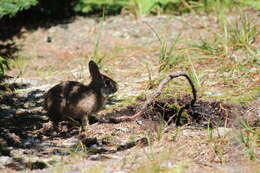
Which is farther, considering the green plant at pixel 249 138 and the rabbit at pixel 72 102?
the rabbit at pixel 72 102

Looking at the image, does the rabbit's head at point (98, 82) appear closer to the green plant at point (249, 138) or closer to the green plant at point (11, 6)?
the green plant at point (11, 6)

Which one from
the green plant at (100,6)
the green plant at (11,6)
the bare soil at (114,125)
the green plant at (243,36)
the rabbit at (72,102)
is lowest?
the bare soil at (114,125)

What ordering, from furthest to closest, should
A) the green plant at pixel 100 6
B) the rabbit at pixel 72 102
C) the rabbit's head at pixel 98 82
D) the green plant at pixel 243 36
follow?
the green plant at pixel 100 6 → the green plant at pixel 243 36 → the rabbit's head at pixel 98 82 → the rabbit at pixel 72 102

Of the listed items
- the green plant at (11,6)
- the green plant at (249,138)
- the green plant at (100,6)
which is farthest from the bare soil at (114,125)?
the green plant at (100,6)

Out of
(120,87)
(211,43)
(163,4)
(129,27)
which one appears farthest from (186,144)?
(163,4)

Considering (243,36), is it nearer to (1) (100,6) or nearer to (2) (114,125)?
(2) (114,125)

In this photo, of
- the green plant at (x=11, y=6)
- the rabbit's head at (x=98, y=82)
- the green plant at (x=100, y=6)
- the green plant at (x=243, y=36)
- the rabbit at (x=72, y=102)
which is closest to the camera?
the green plant at (x=11, y=6)

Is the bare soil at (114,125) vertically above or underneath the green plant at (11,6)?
underneath

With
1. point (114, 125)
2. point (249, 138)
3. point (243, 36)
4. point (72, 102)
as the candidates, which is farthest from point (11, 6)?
point (243, 36)

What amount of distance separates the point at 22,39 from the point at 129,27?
1.71 meters

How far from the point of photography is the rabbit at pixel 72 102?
16.1ft

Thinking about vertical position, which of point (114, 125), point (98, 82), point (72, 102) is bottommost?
point (114, 125)

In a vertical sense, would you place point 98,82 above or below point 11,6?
below

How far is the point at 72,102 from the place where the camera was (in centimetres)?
494
